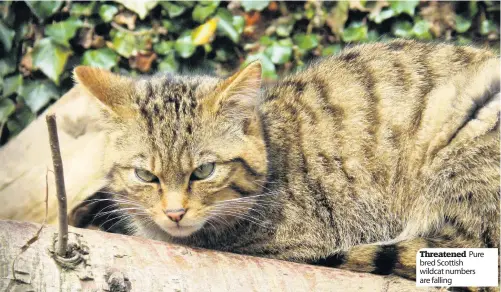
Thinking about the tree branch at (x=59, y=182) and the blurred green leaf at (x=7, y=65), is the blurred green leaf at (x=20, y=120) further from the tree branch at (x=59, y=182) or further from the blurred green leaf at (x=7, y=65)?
the tree branch at (x=59, y=182)

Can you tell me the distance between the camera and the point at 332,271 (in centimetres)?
248

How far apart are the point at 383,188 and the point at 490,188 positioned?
1.38 ft

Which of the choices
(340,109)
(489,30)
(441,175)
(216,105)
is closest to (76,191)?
(216,105)

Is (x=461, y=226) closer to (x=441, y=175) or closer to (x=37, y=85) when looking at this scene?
(x=441, y=175)

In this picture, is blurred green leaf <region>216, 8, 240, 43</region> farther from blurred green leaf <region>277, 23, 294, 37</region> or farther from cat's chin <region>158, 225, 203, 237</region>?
cat's chin <region>158, 225, 203, 237</region>

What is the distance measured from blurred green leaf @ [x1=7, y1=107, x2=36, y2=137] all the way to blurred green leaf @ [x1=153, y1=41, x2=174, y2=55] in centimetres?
73

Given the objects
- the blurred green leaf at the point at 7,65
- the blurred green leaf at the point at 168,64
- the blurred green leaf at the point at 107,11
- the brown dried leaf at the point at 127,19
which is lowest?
the blurred green leaf at the point at 7,65

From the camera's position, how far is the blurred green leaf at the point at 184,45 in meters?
3.67

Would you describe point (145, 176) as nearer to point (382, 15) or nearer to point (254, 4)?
point (254, 4)

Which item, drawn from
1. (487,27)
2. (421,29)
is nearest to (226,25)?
(421,29)

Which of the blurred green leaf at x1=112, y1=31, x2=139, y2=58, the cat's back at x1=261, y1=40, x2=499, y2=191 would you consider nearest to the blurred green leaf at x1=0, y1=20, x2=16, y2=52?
the blurred green leaf at x1=112, y1=31, x2=139, y2=58

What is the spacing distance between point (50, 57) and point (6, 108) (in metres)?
A: 0.34

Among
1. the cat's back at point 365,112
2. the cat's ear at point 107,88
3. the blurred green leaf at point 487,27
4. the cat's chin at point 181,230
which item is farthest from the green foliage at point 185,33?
the cat's chin at point 181,230

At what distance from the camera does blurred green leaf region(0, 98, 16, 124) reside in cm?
350
